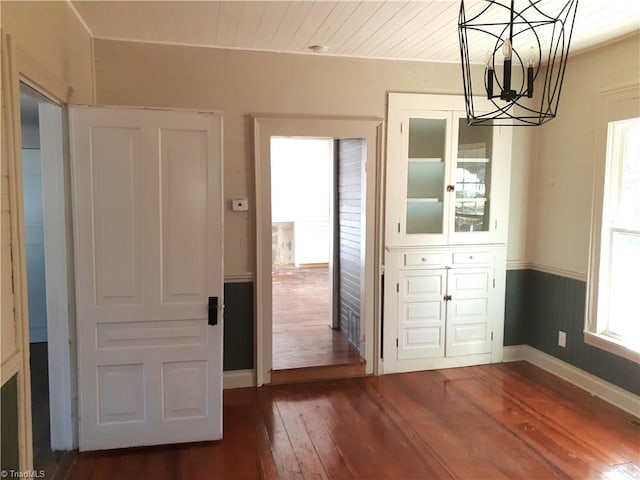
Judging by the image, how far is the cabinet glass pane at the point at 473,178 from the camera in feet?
13.2

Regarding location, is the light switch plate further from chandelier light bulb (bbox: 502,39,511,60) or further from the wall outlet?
the wall outlet

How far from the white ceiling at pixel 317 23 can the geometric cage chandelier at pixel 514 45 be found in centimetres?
6

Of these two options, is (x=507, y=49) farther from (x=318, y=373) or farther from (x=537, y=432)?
(x=318, y=373)

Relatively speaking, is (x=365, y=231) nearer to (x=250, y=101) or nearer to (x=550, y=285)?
(x=250, y=101)

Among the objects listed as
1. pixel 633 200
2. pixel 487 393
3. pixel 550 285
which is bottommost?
pixel 487 393

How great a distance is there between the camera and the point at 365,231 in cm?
390

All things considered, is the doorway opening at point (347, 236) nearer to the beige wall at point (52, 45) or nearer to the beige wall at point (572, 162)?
the beige wall at point (52, 45)

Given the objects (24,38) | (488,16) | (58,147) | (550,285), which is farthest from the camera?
(550,285)

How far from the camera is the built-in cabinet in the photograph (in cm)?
392

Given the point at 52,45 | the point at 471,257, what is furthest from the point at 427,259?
the point at 52,45

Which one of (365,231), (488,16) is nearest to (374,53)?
(488,16)

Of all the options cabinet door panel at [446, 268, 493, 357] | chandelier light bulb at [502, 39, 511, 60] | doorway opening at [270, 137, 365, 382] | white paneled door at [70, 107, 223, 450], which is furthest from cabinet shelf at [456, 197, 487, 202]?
chandelier light bulb at [502, 39, 511, 60]

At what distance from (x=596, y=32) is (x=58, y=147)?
349 centimetres

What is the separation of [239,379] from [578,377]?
2.71m
